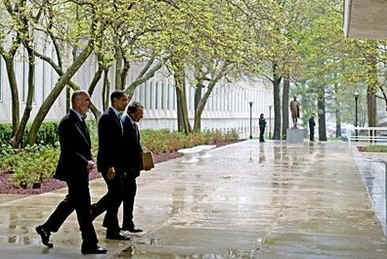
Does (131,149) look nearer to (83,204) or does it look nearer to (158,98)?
(83,204)

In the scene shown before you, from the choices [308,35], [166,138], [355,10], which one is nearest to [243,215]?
[355,10]

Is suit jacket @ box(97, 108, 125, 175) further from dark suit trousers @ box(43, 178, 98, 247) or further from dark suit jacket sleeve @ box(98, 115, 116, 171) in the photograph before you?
dark suit trousers @ box(43, 178, 98, 247)

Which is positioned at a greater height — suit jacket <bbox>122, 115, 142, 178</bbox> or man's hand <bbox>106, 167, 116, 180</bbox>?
suit jacket <bbox>122, 115, 142, 178</bbox>

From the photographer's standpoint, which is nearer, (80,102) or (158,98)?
(80,102)

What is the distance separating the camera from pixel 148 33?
21.0 metres

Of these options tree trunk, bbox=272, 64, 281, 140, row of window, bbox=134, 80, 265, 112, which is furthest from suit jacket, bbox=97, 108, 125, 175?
tree trunk, bbox=272, 64, 281, 140

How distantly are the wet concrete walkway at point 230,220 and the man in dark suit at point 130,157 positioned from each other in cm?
43

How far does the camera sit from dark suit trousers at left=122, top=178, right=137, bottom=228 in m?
8.95

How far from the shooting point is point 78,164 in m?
7.73

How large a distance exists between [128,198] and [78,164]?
1490 mm

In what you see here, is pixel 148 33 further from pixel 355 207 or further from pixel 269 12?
pixel 355 207

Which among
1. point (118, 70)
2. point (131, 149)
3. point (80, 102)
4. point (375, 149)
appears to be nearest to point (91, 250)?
point (131, 149)

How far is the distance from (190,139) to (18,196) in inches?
749

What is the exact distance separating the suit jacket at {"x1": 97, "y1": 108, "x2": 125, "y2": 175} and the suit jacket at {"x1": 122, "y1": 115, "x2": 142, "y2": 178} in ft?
0.70
